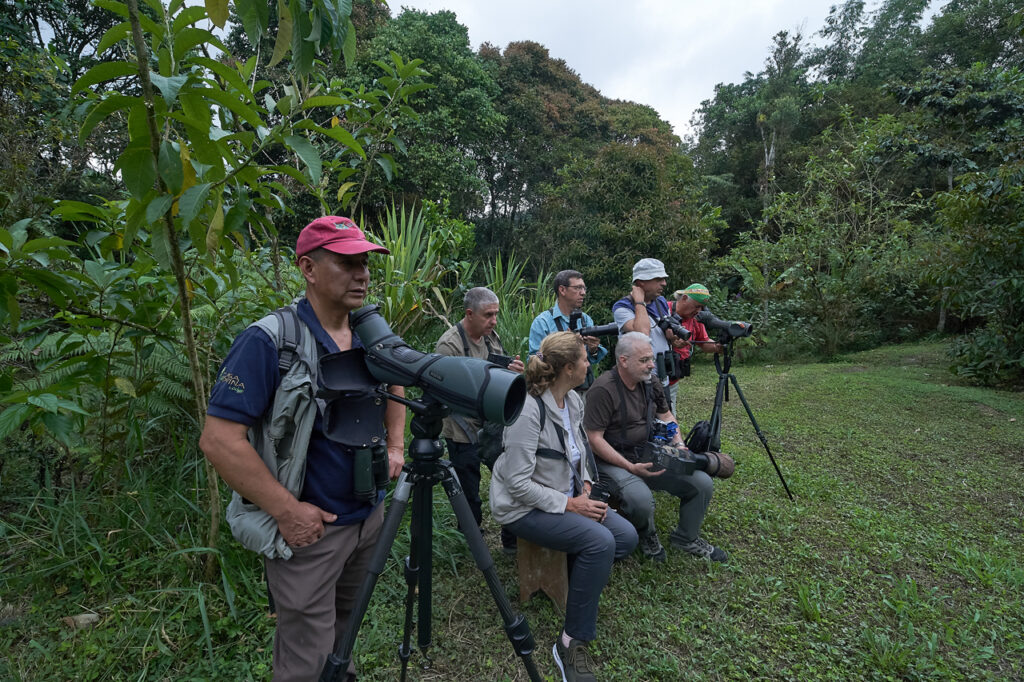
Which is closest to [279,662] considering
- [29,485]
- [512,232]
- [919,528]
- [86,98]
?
[86,98]

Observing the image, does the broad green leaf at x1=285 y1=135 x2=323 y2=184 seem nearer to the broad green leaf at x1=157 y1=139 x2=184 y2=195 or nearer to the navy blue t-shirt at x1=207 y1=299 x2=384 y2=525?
the broad green leaf at x1=157 y1=139 x2=184 y2=195

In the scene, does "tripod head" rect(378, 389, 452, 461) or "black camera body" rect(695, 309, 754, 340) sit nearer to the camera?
"tripod head" rect(378, 389, 452, 461)

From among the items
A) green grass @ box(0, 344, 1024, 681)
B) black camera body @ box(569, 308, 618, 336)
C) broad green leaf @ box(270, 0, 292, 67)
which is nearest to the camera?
broad green leaf @ box(270, 0, 292, 67)

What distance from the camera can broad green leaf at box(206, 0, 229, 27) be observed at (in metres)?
1.17

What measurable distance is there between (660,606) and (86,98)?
312 centimetres

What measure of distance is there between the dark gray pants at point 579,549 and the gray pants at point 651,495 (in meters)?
0.58

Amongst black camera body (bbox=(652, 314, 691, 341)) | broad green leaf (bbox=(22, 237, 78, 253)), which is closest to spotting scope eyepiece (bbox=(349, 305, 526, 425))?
broad green leaf (bbox=(22, 237, 78, 253))

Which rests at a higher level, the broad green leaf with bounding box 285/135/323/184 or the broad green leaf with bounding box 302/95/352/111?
the broad green leaf with bounding box 302/95/352/111

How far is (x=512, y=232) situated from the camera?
18.5 m

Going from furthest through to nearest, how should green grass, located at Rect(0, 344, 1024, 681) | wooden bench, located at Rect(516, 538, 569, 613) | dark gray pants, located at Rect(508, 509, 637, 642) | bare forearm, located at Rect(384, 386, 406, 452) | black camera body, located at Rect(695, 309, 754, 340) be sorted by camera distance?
black camera body, located at Rect(695, 309, 754, 340) < wooden bench, located at Rect(516, 538, 569, 613) < dark gray pants, located at Rect(508, 509, 637, 642) < green grass, located at Rect(0, 344, 1024, 681) < bare forearm, located at Rect(384, 386, 406, 452)

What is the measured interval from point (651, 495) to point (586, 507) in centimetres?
69

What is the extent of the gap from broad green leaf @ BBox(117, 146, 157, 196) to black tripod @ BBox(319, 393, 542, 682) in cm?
84

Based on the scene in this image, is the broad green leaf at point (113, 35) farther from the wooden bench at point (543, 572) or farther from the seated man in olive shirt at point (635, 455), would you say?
the seated man in olive shirt at point (635, 455)

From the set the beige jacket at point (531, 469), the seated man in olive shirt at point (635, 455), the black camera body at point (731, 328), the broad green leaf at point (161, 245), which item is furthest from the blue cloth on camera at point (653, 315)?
the broad green leaf at point (161, 245)
